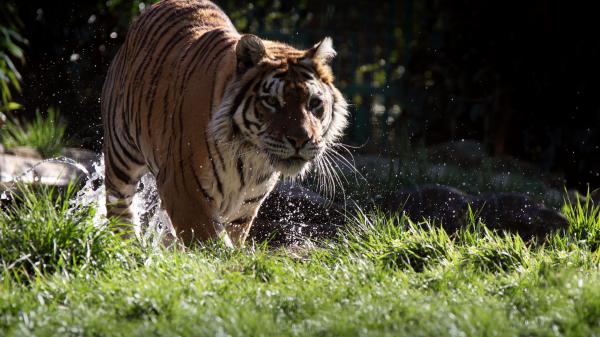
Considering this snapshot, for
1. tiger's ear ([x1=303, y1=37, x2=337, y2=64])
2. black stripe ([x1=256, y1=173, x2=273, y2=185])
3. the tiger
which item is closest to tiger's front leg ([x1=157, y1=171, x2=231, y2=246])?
the tiger

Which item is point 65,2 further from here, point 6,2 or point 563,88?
point 563,88

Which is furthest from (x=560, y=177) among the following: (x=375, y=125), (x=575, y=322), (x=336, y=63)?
(x=575, y=322)

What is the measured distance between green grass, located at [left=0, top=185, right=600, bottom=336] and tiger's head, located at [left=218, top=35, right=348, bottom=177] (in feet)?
1.62

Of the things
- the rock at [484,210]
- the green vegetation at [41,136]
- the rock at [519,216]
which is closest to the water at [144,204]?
the green vegetation at [41,136]

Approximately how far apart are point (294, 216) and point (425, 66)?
4.58 meters

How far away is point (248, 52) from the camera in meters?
4.99

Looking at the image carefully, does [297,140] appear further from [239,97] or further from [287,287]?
[287,287]

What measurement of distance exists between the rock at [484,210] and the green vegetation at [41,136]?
2.91 meters

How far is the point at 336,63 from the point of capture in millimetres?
11375

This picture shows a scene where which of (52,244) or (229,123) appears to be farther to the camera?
(229,123)

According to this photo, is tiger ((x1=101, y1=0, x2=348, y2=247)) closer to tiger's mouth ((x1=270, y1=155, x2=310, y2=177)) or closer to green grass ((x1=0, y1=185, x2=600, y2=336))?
tiger's mouth ((x1=270, y1=155, x2=310, y2=177))

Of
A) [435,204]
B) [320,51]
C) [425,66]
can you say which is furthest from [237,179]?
[425,66]

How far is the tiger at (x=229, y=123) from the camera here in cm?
490

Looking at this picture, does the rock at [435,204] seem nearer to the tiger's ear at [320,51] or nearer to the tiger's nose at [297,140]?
the tiger's ear at [320,51]
